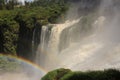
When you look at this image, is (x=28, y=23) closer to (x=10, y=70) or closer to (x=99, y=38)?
(x=10, y=70)

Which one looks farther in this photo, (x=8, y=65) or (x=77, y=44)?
(x=8, y=65)

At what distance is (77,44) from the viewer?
4581 centimetres

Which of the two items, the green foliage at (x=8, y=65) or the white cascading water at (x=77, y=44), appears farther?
the green foliage at (x=8, y=65)

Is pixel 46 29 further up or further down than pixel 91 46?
further up

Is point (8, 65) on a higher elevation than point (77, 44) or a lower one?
lower

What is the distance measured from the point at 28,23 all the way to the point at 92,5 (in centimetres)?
1278

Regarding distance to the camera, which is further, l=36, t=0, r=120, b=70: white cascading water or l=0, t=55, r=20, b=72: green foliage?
l=0, t=55, r=20, b=72: green foliage

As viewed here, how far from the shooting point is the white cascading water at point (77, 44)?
38688 mm

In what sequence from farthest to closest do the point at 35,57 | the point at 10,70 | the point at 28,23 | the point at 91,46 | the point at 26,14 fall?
the point at 26,14, the point at 28,23, the point at 35,57, the point at 10,70, the point at 91,46

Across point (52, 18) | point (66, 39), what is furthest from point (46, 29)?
point (52, 18)

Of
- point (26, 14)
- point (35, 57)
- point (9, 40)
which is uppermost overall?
point (26, 14)

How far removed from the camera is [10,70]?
50.1 metres

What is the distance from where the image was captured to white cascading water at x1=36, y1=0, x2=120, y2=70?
38688mm

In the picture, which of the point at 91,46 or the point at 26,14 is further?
the point at 26,14
